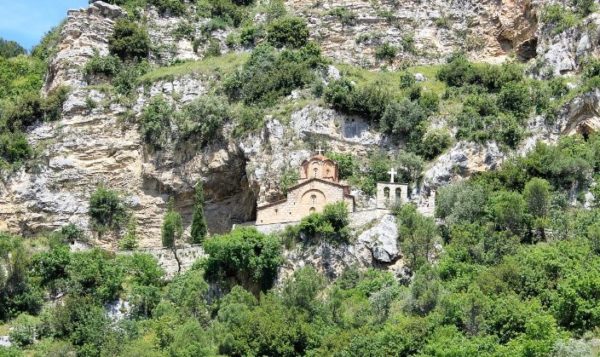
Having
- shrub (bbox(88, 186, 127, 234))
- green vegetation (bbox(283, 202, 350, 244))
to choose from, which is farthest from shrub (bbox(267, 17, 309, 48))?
green vegetation (bbox(283, 202, 350, 244))

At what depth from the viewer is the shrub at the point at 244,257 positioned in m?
51.7

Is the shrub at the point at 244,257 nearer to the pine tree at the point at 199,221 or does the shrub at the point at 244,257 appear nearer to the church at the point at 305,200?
the church at the point at 305,200

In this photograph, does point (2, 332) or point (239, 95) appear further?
point (239, 95)

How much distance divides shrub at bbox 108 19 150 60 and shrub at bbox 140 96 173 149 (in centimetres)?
744

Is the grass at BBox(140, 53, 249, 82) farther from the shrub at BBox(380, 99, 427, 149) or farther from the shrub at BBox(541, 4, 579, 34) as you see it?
the shrub at BBox(541, 4, 579, 34)

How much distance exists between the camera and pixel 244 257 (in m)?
51.7

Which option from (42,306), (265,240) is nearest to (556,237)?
(265,240)

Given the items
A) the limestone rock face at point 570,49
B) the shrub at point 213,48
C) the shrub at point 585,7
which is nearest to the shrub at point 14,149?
the shrub at point 213,48

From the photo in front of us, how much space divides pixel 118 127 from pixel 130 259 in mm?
11460

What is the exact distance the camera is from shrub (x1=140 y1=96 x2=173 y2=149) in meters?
61.9

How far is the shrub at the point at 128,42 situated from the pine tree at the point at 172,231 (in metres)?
14.2

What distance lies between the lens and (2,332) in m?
50.4

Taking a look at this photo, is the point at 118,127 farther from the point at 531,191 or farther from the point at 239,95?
the point at 531,191

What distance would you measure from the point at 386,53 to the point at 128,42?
16257 mm
